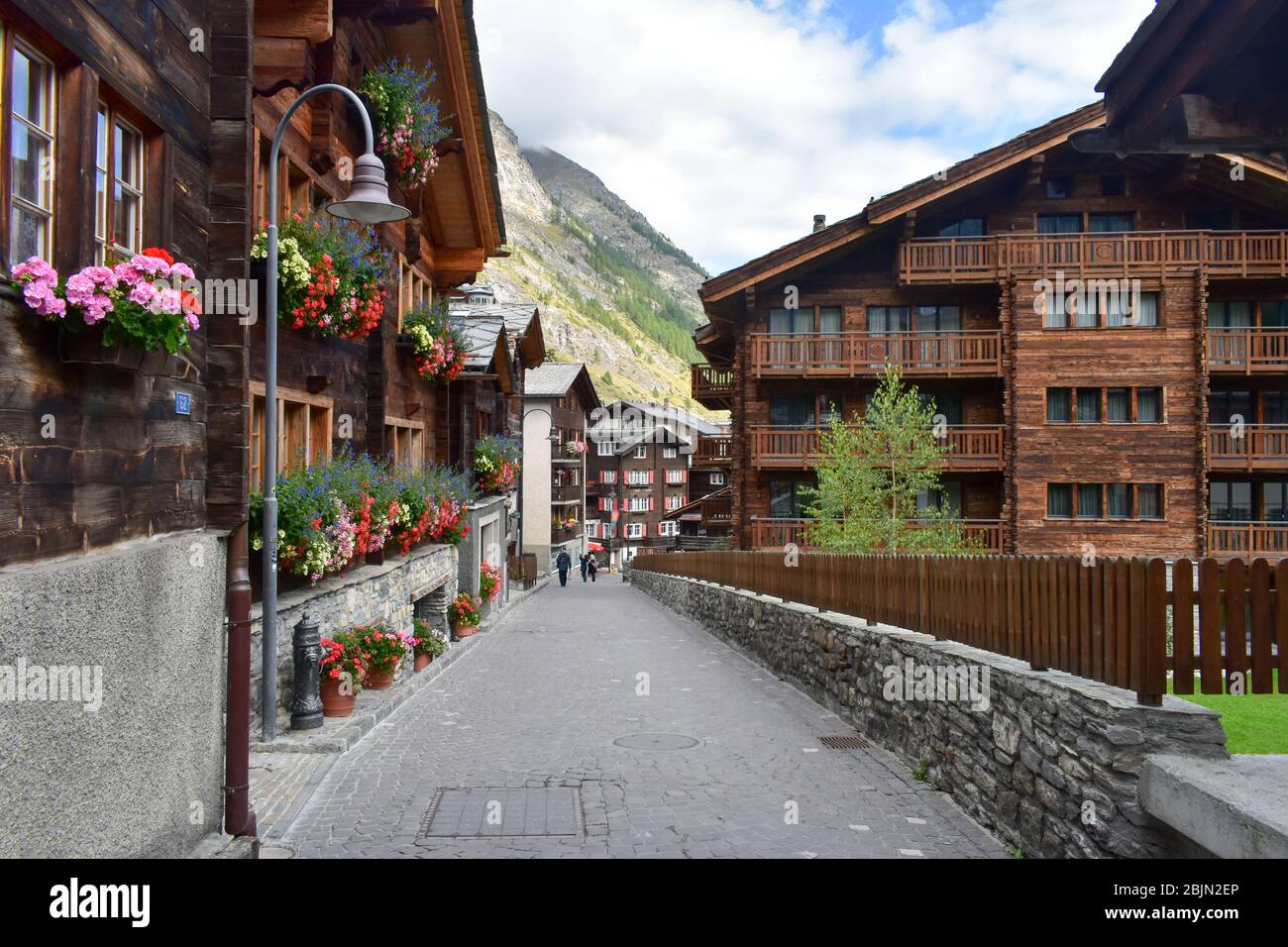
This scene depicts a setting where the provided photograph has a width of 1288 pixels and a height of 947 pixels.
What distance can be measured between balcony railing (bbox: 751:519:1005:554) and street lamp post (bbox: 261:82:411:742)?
2206cm

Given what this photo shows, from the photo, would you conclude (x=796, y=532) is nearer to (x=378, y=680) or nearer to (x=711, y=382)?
(x=711, y=382)

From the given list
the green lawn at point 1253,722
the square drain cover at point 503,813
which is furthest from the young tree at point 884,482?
the square drain cover at point 503,813

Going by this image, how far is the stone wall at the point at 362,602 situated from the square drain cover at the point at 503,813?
274cm

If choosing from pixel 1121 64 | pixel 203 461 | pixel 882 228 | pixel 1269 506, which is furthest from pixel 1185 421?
pixel 203 461

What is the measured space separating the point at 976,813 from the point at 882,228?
2540 cm

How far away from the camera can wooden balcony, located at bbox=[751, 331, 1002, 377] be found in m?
30.0

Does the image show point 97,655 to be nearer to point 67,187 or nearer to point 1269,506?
point 67,187

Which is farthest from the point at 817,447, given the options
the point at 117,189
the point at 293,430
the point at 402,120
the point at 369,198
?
the point at 117,189

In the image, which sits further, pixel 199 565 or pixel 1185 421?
pixel 1185 421

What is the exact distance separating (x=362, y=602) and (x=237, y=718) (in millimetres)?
6283

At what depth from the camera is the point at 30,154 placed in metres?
4.35

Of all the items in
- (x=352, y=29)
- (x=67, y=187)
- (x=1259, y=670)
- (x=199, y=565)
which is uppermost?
(x=352, y=29)

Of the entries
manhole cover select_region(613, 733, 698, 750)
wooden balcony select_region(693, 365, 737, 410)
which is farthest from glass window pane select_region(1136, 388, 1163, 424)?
manhole cover select_region(613, 733, 698, 750)
